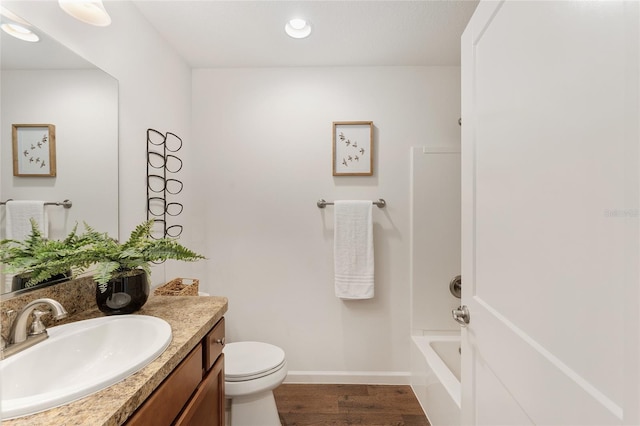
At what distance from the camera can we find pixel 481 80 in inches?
35.6

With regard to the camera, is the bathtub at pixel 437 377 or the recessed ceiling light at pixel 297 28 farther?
the recessed ceiling light at pixel 297 28

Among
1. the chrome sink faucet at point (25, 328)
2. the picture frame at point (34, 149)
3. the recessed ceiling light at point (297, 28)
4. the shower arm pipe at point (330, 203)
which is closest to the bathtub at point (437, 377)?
the shower arm pipe at point (330, 203)

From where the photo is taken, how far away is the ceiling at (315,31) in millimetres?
1452

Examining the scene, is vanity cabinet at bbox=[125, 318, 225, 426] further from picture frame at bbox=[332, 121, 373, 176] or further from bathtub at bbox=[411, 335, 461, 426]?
picture frame at bbox=[332, 121, 373, 176]

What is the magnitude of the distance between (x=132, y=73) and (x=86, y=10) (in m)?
0.41

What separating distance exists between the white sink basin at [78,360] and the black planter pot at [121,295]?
0.05 metres

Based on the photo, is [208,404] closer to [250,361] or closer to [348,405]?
[250,361]

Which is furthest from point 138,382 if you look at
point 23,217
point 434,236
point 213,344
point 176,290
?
point 434,236

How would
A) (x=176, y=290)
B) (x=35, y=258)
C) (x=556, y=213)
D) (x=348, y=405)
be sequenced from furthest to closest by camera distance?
(x=348, y=405), (x=176, y=290), (x=35, y=258), (x=556, y=213)

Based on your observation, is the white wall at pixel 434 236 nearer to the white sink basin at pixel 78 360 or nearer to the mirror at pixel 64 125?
the white sink basin at pixel 78 360

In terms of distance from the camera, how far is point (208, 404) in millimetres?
1028

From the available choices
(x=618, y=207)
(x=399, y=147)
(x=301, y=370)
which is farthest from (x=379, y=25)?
(x=301, y=370)

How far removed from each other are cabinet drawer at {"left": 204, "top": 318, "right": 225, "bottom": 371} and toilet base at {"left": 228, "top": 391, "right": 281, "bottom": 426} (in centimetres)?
49

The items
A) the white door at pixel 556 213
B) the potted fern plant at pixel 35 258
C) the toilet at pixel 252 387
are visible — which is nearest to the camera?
the white door at pixel 556 213
